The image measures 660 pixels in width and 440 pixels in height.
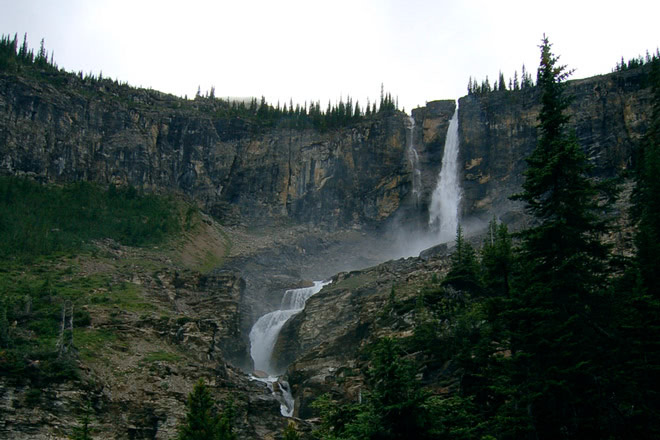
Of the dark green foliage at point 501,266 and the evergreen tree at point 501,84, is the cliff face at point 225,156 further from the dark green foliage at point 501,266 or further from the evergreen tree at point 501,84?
the dark green foliage at point 501,266

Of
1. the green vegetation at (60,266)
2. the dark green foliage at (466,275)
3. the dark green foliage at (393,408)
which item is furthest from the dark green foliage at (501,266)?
the green vegetation at (60,266)

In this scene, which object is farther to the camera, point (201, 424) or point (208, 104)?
point (208, 104)

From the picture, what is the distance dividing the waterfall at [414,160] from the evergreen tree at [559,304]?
99358 millimetres

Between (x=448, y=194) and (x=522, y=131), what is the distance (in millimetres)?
19407

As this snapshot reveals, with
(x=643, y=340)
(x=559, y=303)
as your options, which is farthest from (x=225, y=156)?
(x=643, y=340)

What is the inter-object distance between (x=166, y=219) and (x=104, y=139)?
29.2 m

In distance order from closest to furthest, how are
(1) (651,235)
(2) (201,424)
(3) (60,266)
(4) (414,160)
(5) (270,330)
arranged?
(1) (651,235) < (2) (201,424) < (3) (60,266) < (5) (270,330) < (4) (414,160)

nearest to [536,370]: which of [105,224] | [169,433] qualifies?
[169,433]

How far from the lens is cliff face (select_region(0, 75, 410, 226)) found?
120812 millimetres

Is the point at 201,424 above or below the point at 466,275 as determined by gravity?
below

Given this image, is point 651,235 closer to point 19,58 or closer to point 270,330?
point 270,330

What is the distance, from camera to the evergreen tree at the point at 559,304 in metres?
25.2

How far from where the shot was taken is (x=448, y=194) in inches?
4911

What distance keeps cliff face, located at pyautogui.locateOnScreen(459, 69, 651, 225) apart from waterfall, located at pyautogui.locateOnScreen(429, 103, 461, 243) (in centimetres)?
206
